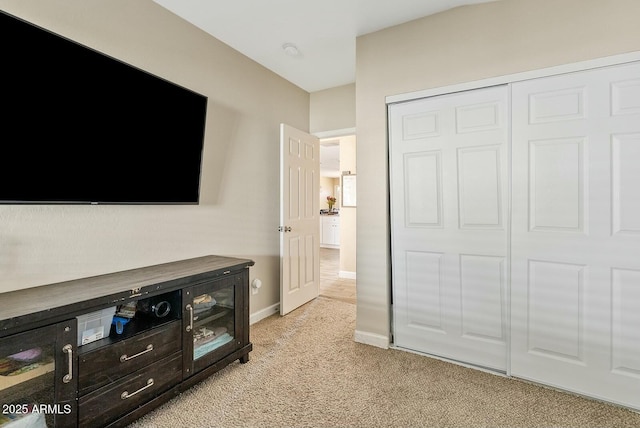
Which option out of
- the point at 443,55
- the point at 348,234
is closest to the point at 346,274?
the point at 348,234

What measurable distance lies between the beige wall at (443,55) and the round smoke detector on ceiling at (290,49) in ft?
1.91

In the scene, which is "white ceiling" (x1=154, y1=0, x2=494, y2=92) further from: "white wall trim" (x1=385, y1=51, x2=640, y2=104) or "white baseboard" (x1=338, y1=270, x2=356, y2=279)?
"white baseboard" (x1=338, y1=270, x2=356, y2=279)

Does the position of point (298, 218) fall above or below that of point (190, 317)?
above

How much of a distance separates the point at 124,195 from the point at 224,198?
911 mm

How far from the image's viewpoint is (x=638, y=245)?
1.69m

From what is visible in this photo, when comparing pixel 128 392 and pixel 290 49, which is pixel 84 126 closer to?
pixel 128 392

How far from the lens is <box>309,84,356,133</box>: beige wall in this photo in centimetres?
348

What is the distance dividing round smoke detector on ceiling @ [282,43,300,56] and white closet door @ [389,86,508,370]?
1.08m

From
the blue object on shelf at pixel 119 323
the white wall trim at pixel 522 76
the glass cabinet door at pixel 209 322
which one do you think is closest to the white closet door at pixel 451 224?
the white wall trim at pixel 522 76

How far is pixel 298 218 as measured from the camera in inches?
130

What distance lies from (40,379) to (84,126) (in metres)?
1.23

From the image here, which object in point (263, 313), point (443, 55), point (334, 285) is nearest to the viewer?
point (443, 55)

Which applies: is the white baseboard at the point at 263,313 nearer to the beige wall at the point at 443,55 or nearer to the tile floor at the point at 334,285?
the tile floor at the point at 334,285

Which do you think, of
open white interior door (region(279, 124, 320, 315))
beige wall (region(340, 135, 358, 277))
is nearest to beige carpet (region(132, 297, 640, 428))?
open white interior door (region(279, 124, 320, 315))
